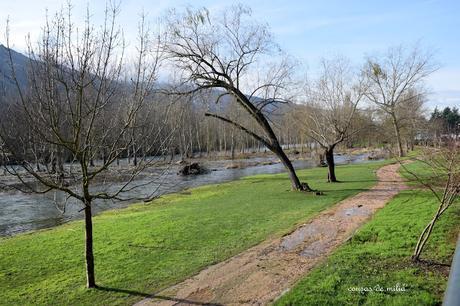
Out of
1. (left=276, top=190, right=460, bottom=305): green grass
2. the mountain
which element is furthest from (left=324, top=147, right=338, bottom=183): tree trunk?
the mountain

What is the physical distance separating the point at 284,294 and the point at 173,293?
224cm

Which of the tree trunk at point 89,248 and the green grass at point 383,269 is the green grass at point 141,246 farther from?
the green grass at point 383,269

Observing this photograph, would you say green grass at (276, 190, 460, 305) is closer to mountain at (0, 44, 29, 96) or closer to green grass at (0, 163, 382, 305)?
green grass at (0, 163, 382, 305)

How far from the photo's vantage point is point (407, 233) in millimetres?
9758

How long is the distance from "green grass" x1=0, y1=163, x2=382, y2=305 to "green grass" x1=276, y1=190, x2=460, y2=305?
2824 mm

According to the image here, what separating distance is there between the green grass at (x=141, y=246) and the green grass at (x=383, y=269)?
2.82 meters

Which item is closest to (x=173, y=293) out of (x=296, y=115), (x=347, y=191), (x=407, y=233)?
(x=407, y=233)

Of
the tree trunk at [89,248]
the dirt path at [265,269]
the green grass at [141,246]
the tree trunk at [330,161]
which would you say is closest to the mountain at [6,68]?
the tree trunk at [89,248]

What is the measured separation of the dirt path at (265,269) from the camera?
7375 mm

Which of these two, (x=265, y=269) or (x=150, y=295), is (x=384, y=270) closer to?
(x=265, y=269)

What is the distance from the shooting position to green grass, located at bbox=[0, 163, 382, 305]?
27.8 feet

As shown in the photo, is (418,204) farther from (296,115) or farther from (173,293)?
(296,115)

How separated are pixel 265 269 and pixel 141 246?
4285 millimetres

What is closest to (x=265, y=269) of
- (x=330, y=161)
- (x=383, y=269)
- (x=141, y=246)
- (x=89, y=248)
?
(x=383, y=269)
